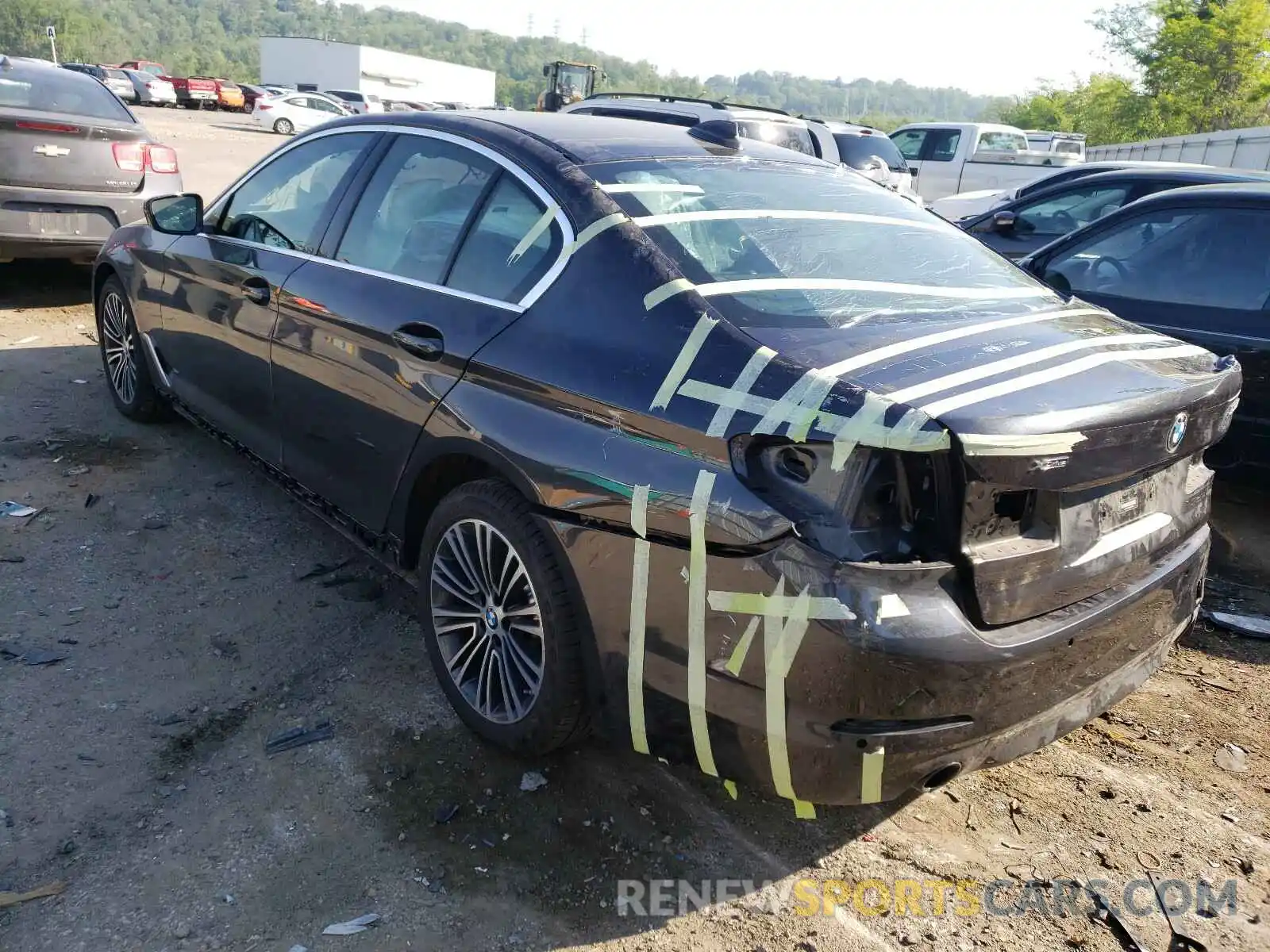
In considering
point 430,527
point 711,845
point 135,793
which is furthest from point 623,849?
point 135,793

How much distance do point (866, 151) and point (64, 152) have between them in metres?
10.2

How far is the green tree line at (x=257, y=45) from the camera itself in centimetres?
11381

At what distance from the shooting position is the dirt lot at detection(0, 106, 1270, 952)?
2375 mm

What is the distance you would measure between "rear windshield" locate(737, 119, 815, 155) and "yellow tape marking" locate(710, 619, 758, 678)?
8862 millimetres

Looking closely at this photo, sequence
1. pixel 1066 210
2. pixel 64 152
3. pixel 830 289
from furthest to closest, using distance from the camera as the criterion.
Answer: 1. pixel 1066 210
2. pixel 64 152
3. pixel 830 289

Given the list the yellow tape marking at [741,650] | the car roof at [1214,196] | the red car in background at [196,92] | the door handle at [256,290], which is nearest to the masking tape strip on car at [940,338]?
the yellow tape marking at [741,650]

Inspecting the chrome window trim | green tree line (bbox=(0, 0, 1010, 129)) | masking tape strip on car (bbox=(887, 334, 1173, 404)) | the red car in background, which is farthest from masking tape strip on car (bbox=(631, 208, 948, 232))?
green tree line (bbox=(0, 0, 1010, 129))

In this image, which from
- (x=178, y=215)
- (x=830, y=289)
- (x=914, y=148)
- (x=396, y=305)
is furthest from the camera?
(x=914, y=148)

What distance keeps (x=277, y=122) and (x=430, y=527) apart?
39361 mm

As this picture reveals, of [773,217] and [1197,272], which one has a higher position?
[773,217]

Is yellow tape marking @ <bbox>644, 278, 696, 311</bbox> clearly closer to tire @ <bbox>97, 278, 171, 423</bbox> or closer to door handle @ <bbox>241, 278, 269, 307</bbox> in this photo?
door handle @ <bbox>241, 278, 269, 307</bbox>

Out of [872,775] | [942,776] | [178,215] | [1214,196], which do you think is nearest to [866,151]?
[1214,196]

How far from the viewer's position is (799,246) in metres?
2.90

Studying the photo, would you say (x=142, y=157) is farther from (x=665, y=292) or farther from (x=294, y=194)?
(x=665, y=292)
